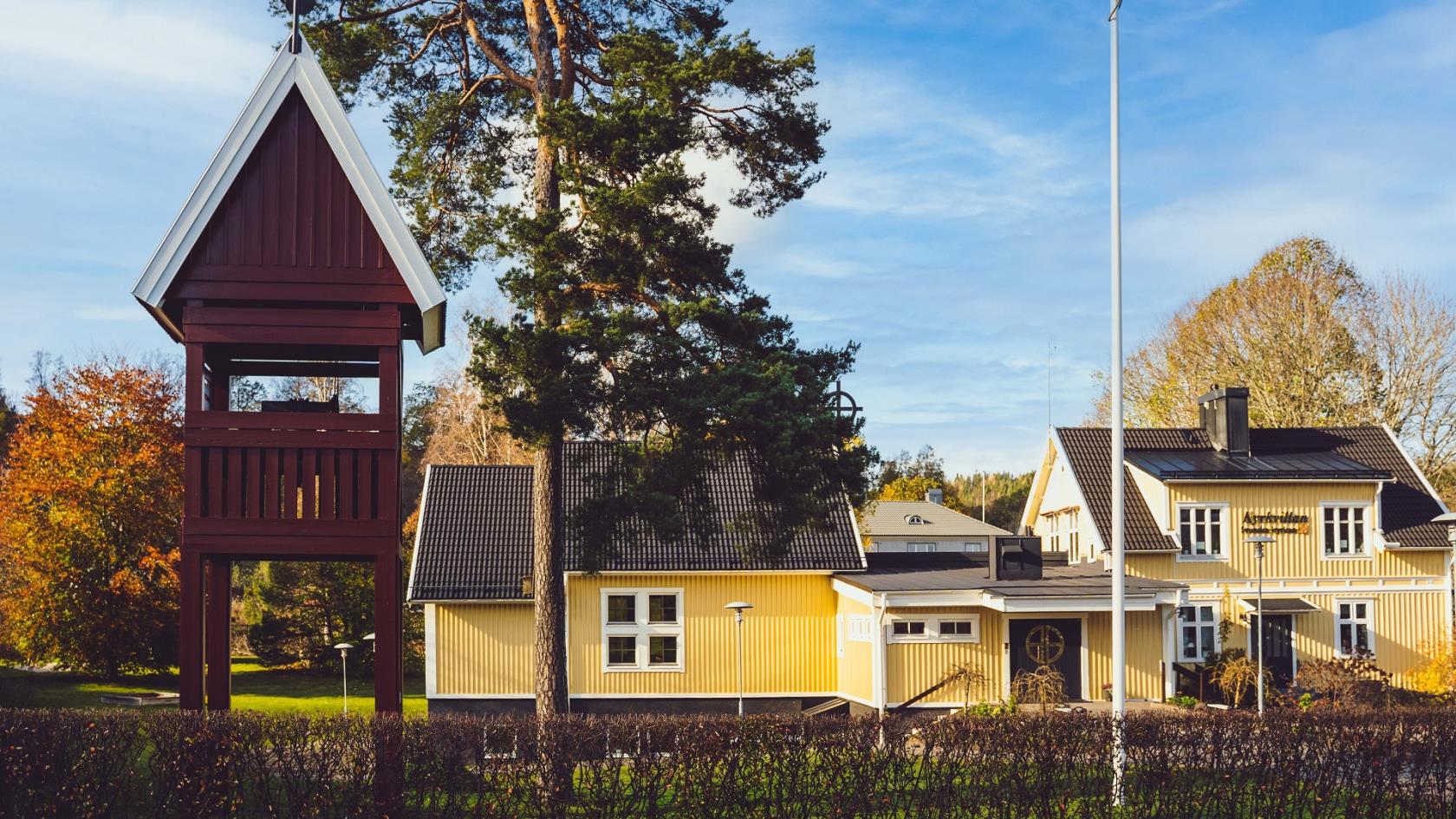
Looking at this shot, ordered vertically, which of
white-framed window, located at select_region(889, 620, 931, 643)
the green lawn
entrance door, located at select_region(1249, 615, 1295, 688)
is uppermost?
white-framed window, located at select_region(889, 620, 931, 643)

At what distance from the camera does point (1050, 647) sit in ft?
82.6

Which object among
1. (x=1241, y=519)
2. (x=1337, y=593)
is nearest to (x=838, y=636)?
(x=1241, y=519)

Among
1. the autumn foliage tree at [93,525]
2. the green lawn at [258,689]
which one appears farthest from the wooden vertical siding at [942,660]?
the autumn foliage tree at [93,525]

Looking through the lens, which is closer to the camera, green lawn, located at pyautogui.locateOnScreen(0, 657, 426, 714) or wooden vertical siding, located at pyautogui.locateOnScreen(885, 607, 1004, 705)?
wooden vertical siding, located at pyautogui.locateOnScreen(885, 607, 1004, 705)

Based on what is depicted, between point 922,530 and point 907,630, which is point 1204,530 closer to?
point 907,630

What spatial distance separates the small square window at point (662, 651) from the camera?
26078mm

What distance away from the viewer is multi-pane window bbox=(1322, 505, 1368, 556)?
29719 mm

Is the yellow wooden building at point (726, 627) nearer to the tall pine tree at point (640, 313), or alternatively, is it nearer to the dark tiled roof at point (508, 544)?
the dark tiled roof at point (508, 544)

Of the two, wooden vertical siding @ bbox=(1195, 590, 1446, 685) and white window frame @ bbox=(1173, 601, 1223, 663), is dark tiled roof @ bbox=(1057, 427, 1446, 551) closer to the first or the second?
wooden vertical siding @ bbox=(1195, 590, 1446, 685)

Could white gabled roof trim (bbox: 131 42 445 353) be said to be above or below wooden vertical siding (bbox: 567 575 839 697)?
above

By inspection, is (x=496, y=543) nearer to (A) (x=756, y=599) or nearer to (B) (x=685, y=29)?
(A) (x=756, y=599)

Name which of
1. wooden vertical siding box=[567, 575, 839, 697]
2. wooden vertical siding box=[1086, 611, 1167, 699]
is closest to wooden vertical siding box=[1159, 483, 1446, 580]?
wooden vertical siding box=[1086, 611, 1167, 699]

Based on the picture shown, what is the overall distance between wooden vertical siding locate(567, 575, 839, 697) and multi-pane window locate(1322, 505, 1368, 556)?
38.7ft

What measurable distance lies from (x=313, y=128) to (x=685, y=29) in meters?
7.22
